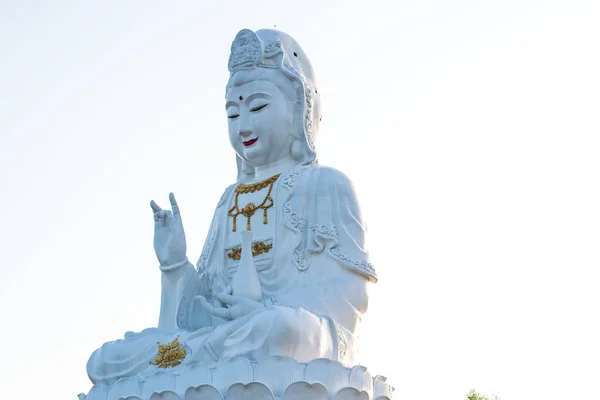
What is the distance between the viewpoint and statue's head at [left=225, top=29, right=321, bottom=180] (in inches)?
408

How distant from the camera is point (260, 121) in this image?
10336mm

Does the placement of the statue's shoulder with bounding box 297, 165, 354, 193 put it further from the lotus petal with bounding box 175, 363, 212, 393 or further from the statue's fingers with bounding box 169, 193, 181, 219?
the lotus petal with bounding box 175, 363, 212, 393

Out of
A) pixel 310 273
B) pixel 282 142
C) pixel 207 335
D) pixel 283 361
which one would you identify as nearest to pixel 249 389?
pixel 283 361

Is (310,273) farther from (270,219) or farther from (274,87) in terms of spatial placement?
(274,87)

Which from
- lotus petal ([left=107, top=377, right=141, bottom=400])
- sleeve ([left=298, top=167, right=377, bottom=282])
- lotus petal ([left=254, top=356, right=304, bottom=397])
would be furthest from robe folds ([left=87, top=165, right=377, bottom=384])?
lotus petal ([left=107, top=377, right=141, bottom=400])

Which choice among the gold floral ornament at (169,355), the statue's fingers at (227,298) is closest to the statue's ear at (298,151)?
the statue's fingers at (227,298)

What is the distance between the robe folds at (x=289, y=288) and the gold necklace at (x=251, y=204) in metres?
0.06

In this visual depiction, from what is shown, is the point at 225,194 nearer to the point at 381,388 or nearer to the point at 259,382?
the point at 381,388

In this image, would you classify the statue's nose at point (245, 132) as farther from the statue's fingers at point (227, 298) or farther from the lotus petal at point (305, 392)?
the lotus petal at point (305, 392)

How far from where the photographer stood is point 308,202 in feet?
32.8

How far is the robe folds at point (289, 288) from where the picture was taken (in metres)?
8.66

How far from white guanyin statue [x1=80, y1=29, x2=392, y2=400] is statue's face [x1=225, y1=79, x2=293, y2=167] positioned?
1 cm

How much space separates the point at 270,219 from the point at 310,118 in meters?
1.05

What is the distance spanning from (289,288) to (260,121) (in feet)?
5.08
